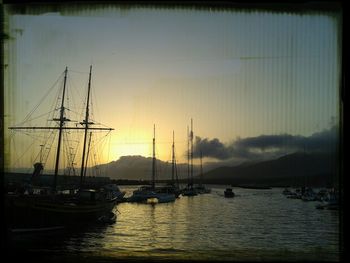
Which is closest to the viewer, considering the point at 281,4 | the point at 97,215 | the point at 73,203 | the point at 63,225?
the point at 281,4

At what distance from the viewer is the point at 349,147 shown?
20.8 ft

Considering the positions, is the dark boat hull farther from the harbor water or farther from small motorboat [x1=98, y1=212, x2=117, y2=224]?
the harbor water

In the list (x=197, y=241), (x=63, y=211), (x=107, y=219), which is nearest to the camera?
(x=197, y=241)

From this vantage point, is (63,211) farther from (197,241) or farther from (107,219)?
(107,219)

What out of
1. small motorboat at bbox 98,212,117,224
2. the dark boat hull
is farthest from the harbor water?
the dark boat hull

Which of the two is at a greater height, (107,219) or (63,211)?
(63,211)

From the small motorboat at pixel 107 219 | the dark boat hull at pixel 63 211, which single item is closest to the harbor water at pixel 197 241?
the small motorboat at pixel 107 219

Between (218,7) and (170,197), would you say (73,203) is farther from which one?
(170,197)

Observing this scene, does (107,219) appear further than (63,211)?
Yes

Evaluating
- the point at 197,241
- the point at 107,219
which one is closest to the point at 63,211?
the point at 197,241

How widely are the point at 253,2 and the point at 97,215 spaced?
31.2m

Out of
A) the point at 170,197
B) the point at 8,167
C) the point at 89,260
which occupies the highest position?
the point at 8,167

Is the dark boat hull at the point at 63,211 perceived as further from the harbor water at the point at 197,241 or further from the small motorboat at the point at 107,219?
the harbor water at the point at 197,241

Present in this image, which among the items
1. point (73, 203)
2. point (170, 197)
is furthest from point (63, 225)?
point (170, 197)
